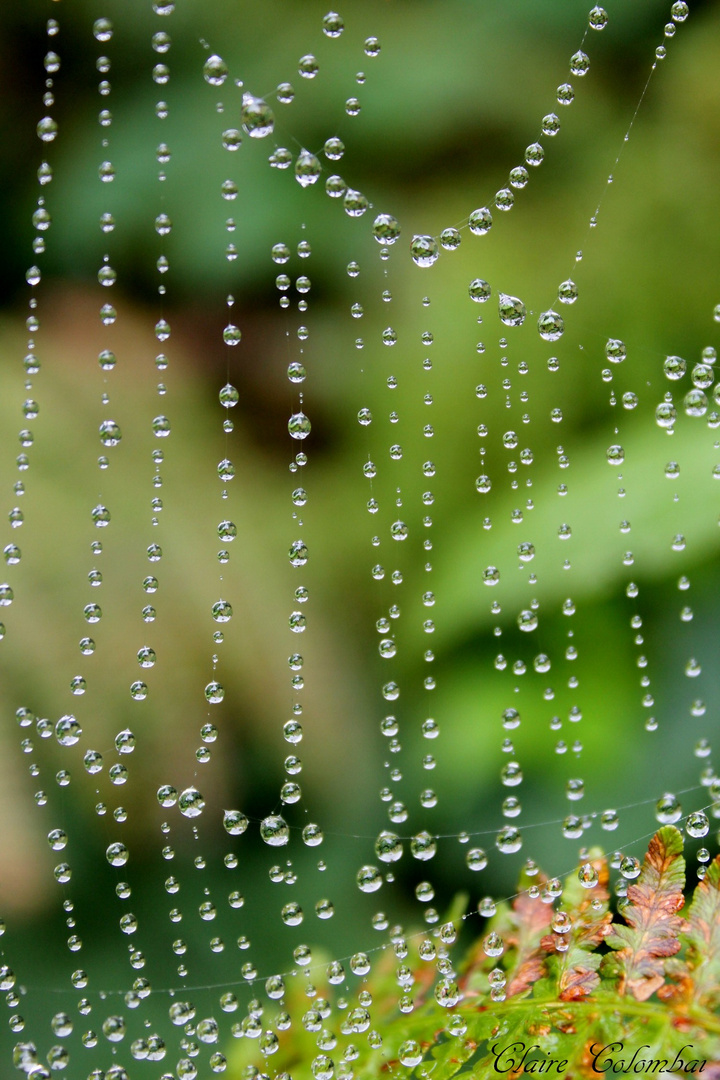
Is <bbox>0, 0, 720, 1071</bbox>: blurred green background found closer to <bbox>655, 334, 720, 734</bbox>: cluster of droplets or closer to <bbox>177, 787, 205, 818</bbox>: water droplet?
<bbox>655, 334, 720, 734</bbox>: cluster of droplets

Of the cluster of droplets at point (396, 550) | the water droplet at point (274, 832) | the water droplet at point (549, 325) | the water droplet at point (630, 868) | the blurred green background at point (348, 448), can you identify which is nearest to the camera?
the water droplet at point (630, 868)

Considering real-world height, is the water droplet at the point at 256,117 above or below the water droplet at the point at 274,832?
above

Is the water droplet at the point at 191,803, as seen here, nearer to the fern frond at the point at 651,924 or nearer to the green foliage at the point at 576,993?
the green foliage at the point at 576,993

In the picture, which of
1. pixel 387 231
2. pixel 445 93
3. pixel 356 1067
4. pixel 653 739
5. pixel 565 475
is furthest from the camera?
pixel 445 93

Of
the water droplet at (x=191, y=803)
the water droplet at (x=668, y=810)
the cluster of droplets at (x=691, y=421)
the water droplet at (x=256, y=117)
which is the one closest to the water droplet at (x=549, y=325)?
the cluster of droplets at (x=691, y=421)

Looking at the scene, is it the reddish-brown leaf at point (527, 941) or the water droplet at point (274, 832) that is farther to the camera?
the water droplet at point (274, 832)

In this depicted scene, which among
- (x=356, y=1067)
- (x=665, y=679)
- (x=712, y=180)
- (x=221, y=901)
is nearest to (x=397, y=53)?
(x=712, y=180)

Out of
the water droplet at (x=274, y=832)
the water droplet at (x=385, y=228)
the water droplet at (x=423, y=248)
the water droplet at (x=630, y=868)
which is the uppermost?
the water droplet at (x=385, y=228)

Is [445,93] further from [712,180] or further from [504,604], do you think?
[504,604]
